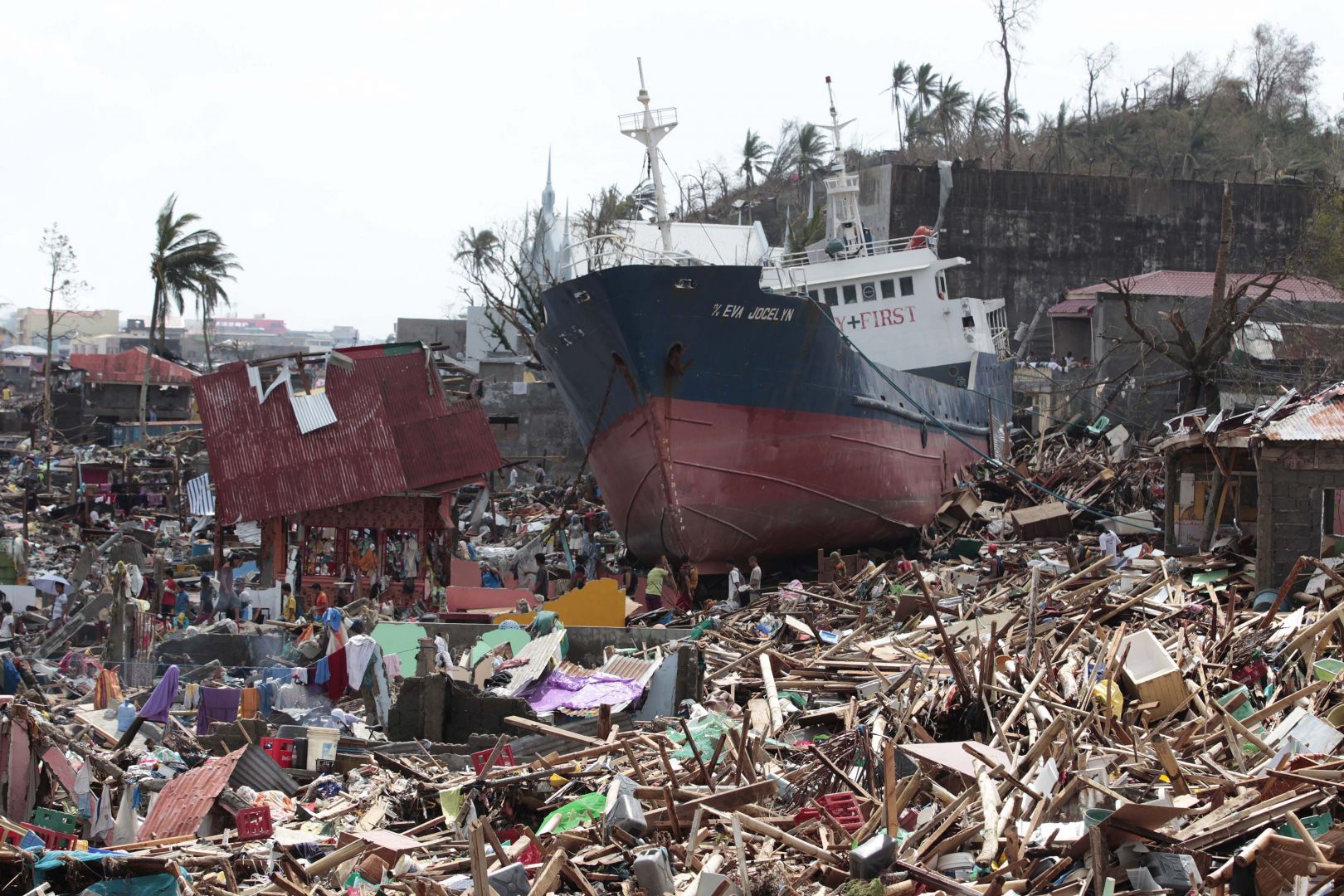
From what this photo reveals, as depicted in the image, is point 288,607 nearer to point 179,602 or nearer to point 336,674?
point 179,602

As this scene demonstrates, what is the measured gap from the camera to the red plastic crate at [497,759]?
923 centimetres

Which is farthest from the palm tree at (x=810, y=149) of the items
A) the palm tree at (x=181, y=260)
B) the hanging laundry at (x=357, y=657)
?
the hanging laundry at (x=357, y=657)

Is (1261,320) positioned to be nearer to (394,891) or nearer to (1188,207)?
(1188,207)

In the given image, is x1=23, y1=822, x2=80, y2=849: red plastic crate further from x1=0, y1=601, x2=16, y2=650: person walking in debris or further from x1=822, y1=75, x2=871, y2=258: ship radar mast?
x1=822, y1=75, x2=871, y2=258: ship radar mast

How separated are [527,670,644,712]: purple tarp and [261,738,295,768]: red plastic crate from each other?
2.30m

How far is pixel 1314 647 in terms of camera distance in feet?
32.5

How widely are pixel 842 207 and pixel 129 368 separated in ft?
92.2

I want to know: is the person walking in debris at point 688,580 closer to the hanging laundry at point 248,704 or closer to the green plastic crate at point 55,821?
the hanging laundry at point 248,704

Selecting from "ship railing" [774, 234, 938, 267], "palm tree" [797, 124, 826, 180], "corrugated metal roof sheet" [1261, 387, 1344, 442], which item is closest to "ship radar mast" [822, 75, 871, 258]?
"ship railing" [774, 234, 938, 267]

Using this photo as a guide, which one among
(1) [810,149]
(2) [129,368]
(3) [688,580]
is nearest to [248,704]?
(3) [688,580]

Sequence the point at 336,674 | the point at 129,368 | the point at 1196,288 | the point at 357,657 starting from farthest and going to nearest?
the point at 129,368 < the point at 1196,288 < the point at 336,674 < the point at 357,657

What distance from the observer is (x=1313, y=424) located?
45.0 ft

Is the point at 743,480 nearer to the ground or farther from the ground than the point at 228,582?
farther from the ground

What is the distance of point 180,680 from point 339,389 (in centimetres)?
704
